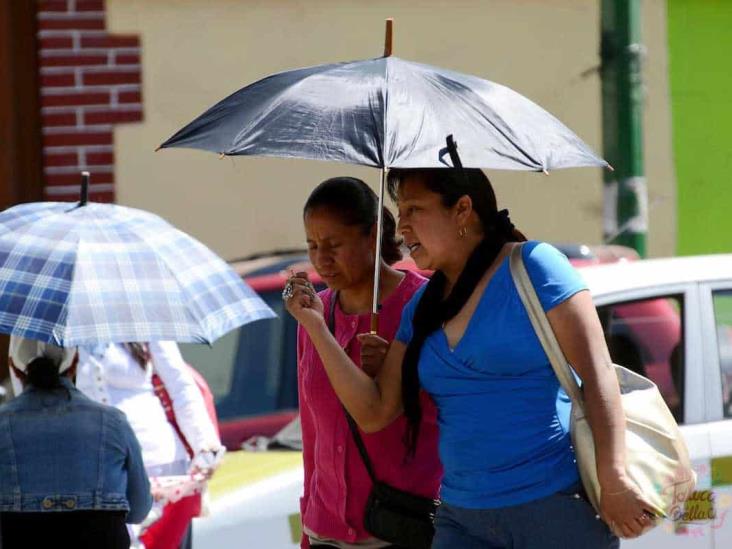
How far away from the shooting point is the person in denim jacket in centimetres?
406

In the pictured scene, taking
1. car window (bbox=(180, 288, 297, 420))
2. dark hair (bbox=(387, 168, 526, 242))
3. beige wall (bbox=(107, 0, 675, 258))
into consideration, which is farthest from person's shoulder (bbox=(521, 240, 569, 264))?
beige wall (bbox=(107, 0, 675, 258))

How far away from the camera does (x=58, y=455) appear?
408cm

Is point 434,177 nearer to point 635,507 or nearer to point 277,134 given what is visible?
point 277,134

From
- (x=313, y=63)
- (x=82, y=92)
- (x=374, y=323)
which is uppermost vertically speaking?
(x=313, y=63)

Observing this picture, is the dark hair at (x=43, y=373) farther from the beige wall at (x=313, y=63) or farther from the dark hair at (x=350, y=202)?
the beige wall at (x=313, y=63)

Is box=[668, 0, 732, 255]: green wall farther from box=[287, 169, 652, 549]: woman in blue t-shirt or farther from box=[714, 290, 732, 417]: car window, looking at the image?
box=[287, 169, 652, 549]: woman in blue t-shirt

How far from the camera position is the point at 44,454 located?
4070 mm

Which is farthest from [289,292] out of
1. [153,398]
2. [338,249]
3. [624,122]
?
[624,122]

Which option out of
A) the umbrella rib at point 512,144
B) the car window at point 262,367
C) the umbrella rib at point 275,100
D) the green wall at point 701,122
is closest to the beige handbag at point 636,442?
the umbrella rib at point 512,144

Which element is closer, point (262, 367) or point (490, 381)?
point (490, 381)

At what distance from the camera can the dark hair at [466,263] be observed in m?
3.54

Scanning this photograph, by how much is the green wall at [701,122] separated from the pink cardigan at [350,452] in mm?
5392

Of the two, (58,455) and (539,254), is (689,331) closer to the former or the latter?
(539,254)

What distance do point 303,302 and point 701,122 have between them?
584 centimetres
